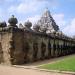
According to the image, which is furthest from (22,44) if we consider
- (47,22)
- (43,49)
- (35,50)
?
(47,22)

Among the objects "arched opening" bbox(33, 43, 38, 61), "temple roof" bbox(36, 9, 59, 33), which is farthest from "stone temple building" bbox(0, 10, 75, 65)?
"temple roof" bbox(36, 9, 59, 33)

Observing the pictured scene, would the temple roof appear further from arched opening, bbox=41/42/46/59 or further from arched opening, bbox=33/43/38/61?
arched opening, bbox=33/43/38/61

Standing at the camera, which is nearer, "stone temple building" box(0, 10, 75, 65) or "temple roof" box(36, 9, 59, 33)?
"stone temple building" box(0, 10, 75, 65)

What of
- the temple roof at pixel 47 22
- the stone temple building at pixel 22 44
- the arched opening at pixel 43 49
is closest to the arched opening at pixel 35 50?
the stone temple building at pixel 22 44

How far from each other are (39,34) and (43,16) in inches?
654

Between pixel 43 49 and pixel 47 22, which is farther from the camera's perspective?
pixel 47 22

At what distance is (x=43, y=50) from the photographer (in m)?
22.3

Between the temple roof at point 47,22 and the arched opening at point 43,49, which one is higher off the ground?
the temple roof at point 47,22

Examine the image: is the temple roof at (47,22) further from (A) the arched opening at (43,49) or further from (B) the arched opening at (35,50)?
(B) the arched opening at (35,50)

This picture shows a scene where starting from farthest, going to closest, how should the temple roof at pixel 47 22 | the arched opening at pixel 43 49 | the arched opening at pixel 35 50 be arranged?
the temple roof at pixel 47 22, the arched opening at pixel 43 49, the arched opening at pixel 35 50

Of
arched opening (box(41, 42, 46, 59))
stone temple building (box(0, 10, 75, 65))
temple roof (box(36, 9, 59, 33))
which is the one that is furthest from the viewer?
temple roof (box(36, 9, 59, 33))

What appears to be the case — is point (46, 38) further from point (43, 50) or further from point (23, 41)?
point (23, 41)

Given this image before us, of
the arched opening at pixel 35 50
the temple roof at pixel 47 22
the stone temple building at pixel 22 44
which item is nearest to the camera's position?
the stone temple building at pixel 22 44

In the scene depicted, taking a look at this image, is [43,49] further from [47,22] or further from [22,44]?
[47,22]
